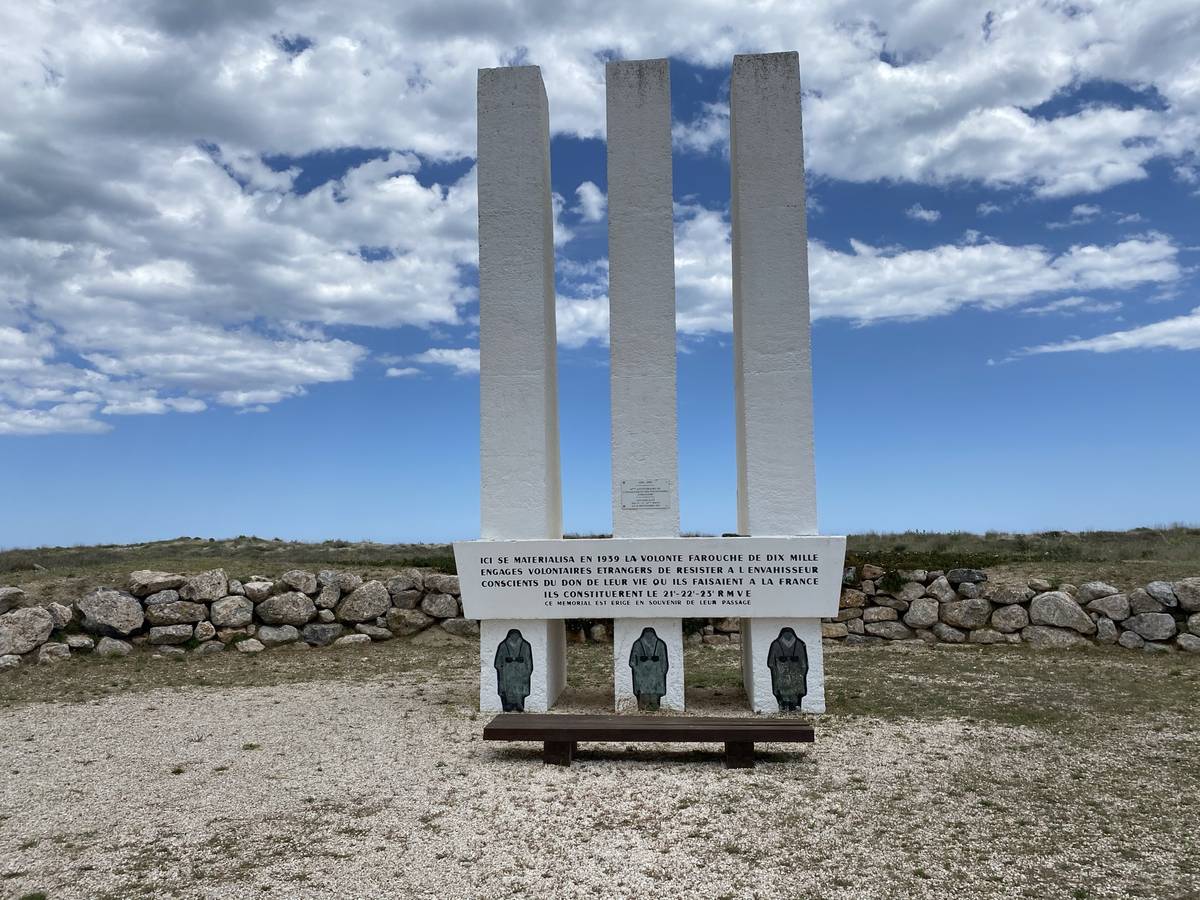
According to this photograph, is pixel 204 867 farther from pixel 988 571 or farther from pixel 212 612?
pixel 988 571

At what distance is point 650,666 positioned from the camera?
1017cm

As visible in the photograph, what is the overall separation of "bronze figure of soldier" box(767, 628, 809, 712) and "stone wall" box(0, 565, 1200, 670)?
222 inches

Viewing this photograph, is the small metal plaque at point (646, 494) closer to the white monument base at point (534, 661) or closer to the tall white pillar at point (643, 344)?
the tall white pillar at point (643, 344)

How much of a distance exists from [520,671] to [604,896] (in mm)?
5068

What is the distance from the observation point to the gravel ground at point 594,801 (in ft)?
18.4

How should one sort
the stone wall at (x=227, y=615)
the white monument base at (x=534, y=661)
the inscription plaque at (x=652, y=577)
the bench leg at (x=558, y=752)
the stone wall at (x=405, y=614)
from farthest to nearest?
the stone wall at (x=405, y=614) < the stone wall at (x=227, y=615) < the white monument base at (x=534, y=661) < the inscription plaque at (x=652, y=577) < the bench leg at (x=558, y=752)

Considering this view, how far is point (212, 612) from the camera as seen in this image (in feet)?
48.3

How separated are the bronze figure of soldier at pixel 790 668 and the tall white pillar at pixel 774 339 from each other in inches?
2.2

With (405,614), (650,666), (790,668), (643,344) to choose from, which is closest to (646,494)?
(643,344)

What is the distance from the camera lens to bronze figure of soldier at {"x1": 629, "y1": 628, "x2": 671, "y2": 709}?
1016 centimetres

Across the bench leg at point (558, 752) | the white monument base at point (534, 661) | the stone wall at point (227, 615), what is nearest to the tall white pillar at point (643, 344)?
the white monument base at point (534, 661)

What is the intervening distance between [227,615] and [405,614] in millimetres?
2866

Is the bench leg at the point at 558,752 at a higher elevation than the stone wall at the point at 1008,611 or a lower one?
lower

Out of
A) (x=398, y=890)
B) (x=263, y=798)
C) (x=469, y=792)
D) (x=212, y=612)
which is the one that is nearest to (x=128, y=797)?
(x=263, y=798)
